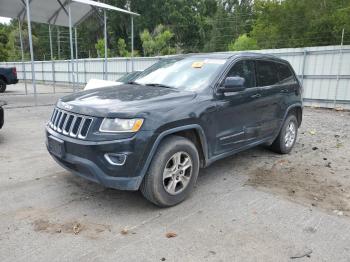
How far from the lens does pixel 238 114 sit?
4547mm

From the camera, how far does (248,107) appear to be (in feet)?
15.5

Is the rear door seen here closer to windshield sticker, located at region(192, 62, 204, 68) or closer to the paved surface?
the paved surface

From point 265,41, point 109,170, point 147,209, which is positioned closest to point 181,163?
point 147,209

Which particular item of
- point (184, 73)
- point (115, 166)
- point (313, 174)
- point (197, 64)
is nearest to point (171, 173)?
point (115, 166)

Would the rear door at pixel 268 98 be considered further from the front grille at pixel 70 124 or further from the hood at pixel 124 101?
Result: the front grille at pixel 70 124

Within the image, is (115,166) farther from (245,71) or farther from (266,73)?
(266,73)

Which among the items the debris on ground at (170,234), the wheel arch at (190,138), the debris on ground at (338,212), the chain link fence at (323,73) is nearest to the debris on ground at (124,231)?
the debris on ground at (170,234)

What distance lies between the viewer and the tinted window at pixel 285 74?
18.7 ft

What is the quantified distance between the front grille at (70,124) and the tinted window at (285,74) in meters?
3.60

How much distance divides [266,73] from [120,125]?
298cm

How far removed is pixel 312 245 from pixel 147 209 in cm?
173

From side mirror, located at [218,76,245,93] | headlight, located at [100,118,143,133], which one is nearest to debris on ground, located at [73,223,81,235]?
headlight, located at [100,118,143,133]

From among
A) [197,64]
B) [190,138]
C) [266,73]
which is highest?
[197,64]

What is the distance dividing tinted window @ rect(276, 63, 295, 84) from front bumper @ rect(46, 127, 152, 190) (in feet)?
10.8
